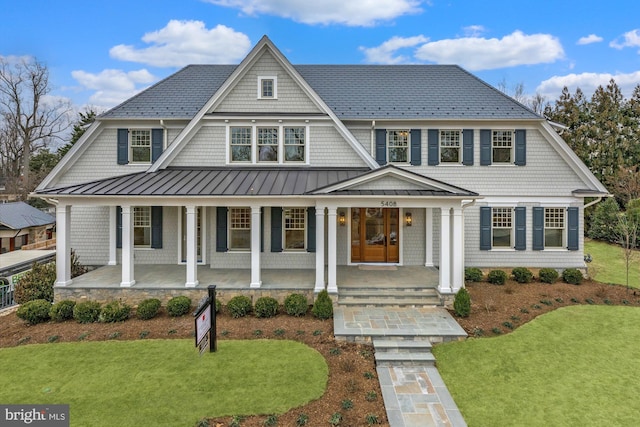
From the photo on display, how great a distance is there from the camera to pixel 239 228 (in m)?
13.1

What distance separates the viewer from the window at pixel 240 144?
1313cm

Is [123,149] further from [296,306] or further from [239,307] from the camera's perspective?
[296,306]

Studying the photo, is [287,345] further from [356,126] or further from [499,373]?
[356,126]

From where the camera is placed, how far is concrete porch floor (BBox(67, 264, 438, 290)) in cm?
1073

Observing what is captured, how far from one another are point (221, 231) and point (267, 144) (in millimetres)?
4053

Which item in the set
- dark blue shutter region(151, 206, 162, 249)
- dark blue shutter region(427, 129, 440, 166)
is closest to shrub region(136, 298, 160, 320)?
dark blue shutter region(151, 206, 162, 249)

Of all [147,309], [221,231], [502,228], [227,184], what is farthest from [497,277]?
[147,309]

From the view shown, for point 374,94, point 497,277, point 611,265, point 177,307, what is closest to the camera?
point 177,307

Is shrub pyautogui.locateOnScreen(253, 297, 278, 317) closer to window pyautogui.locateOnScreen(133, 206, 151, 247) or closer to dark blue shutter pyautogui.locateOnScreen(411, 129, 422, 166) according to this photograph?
window pyautogui.locateOnScreen(133, 206, 151, 247)

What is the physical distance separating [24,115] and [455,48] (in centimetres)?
4456

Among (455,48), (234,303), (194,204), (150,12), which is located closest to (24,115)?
(150,12)

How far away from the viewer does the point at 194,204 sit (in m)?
10.4

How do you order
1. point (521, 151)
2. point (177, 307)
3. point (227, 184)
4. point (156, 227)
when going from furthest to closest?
point (521, 151) < point (156, 227) < point (227, 184) < point (177, 307)

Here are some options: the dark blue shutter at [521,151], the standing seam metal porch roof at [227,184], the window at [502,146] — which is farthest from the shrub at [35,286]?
the dark blue shutter at [521,151]
